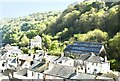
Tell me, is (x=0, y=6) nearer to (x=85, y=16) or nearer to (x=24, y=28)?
(x=85, y=16)

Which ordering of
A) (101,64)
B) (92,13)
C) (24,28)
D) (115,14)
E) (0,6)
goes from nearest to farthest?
(0,6)
(101,64)
(115,14)
(92,13)
(24,28)

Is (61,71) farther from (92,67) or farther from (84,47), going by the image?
(84,47)

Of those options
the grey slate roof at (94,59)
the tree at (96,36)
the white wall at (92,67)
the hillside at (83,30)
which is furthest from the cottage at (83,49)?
the white wall at (92,67)

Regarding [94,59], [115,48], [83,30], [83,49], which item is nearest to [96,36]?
[83,49]

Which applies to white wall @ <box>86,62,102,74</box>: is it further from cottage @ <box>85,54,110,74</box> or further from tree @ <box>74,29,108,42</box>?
tree @ <box>74,29,108,42</box>

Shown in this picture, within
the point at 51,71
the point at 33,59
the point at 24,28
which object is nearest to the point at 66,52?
the point at 33,59

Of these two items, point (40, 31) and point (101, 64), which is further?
point (40, 31)
